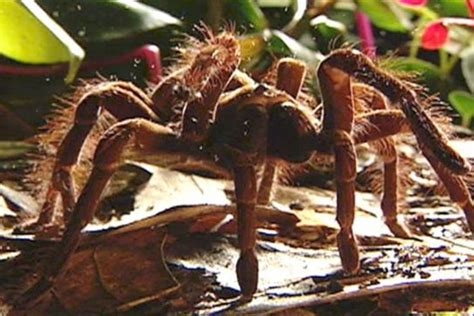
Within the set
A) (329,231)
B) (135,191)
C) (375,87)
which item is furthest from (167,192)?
(375,87)

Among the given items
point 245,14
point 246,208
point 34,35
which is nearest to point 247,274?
point 246,208

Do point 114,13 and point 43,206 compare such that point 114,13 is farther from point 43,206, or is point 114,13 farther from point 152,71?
point 43,206

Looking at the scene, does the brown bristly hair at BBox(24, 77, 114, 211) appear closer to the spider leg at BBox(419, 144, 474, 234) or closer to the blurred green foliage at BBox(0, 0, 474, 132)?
the blurred green foliage at BBox(0, 0, 474, 132)

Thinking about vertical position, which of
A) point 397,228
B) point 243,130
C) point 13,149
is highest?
point 243,130

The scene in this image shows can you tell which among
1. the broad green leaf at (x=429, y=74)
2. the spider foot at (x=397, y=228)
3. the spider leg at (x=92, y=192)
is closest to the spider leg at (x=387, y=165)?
the spider foot at (x=397, y=228)

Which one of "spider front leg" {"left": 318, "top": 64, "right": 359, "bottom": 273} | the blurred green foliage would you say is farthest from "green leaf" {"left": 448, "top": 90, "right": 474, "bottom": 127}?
"spider front leg" {"left": 318, "top": 64, "right": 359, "bottom": 273}

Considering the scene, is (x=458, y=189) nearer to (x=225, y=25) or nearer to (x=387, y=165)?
(x=387, y=165)
